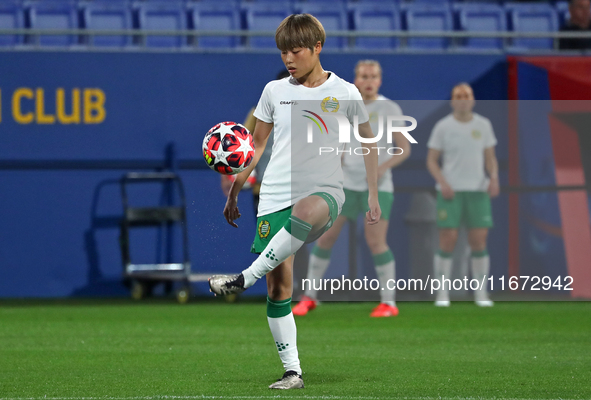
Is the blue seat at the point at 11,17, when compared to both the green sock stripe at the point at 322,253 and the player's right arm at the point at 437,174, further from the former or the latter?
the player's right arm at the point at 437,174

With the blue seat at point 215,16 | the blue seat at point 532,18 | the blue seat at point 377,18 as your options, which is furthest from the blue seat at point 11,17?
the blue seat at point 532,18

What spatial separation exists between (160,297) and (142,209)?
3.75 ft

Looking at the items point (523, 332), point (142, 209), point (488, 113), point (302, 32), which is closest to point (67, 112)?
point (142, 209)

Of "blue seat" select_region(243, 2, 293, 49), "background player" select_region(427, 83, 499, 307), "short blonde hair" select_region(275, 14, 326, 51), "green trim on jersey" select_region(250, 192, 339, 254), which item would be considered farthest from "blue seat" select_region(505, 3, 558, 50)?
"green trim on jersey" select_region(250, 192, 339, 254)

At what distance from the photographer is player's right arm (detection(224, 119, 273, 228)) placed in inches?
185

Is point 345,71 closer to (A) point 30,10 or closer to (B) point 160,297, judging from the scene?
(B) point 160,297

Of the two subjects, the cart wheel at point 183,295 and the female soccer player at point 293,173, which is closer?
the female soccer player at point 293,173

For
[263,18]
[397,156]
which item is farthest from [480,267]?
[263,18]

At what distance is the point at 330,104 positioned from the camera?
464cm

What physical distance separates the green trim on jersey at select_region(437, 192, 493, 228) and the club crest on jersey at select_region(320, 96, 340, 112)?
203 inches

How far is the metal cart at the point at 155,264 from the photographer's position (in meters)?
10.1

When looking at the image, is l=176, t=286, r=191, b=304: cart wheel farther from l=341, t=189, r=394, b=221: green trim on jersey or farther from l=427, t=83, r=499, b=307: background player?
l=427, t=83, r=499, b=307: background player

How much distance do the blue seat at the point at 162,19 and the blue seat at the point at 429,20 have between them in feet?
10.1

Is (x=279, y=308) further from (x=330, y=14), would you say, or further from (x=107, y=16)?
(x=330, y=14)
